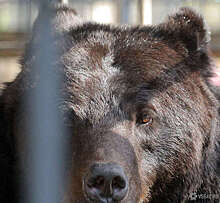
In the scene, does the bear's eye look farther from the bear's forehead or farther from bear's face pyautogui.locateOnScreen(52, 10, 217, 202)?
the bear's forehead

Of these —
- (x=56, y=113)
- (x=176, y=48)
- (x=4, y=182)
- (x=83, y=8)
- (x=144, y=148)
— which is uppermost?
(x=83, y=8)

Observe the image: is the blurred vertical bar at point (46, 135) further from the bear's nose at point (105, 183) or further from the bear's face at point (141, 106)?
the bear's nose at point (105, 183)

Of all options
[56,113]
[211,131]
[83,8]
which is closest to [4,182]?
[56,113]

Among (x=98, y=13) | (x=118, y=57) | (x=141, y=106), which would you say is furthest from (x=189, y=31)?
(x=98, y=13)

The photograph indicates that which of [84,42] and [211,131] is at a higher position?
[84,42]

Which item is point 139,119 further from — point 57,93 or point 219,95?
point 219,95

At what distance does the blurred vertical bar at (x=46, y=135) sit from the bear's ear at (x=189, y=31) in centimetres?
86

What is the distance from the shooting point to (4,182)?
366 centimetres

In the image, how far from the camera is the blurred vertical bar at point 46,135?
10.9 feet

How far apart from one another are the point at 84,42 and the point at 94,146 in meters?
0.84

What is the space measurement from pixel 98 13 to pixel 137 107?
4.32 meters
